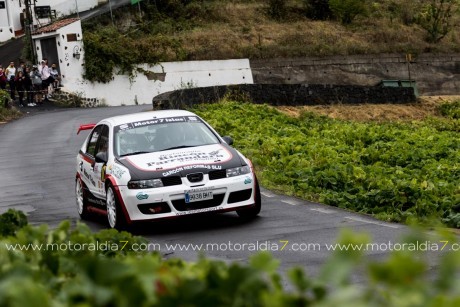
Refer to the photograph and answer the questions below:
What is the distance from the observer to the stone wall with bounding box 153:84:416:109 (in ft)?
127

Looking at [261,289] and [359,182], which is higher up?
[261,289]

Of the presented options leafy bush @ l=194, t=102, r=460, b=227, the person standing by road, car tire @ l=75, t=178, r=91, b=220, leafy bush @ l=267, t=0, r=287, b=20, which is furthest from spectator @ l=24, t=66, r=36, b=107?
car tire @ l=75, t=178, r=91, b=220

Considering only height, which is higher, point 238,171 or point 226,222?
point 238,171

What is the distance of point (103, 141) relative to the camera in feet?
51.9

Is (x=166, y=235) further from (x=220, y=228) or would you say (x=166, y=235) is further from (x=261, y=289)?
(x=261, y=289)

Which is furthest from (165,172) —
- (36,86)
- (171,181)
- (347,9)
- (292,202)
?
(347,9)

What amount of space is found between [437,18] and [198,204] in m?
52.6

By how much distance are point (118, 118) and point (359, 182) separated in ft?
15.2

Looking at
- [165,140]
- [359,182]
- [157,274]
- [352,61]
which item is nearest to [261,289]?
[157,274]

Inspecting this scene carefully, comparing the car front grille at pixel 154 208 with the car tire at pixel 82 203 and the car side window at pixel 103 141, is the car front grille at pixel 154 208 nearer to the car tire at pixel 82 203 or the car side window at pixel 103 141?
the car side window at pixel 103 141

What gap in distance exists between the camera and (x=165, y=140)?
49.7ft

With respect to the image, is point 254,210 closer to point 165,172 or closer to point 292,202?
point 165,172

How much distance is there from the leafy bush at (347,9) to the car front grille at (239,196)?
51.3 meters

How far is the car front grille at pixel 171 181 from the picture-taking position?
549 inches
